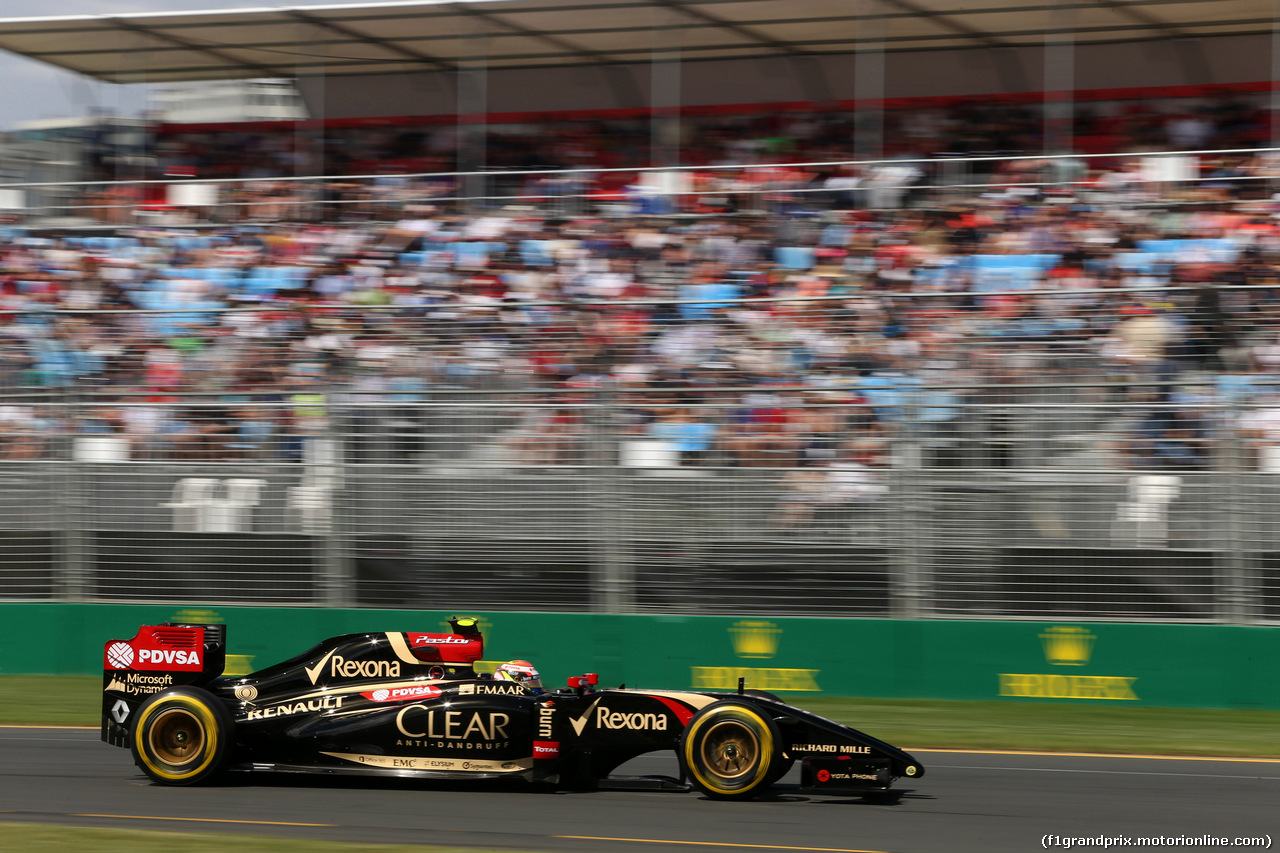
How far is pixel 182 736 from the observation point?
8.20 m

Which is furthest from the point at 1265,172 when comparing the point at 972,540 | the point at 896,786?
the point at 896,786

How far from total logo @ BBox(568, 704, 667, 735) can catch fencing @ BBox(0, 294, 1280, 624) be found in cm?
422

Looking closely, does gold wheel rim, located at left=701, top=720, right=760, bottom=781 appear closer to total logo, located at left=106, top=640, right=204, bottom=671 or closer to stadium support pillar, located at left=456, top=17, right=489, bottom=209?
total logo, located at left=106, top=640, right=204, bottom=671

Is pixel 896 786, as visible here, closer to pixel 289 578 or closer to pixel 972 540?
pixel 972 540

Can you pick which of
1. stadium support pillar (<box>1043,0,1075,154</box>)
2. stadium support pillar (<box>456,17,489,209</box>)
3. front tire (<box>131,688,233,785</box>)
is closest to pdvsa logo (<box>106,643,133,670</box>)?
front tire (<box>131,688,233,785</box>)

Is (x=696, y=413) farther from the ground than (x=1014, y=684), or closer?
farther from the ground

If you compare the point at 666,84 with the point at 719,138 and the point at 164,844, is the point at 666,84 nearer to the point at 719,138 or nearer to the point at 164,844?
the point at 719,138

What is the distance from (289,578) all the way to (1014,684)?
19.8 ft

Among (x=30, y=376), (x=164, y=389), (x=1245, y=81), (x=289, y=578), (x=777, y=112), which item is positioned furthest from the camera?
(x=777, y=112)

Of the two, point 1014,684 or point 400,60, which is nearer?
point 1014,684

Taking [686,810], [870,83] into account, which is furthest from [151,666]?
[870,83]

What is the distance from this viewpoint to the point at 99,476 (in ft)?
42.8

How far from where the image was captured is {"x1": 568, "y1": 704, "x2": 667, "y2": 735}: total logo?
7.80 meters

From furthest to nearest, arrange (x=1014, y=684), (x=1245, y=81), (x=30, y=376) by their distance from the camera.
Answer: (x=1245, y=81)
(x=30, y=376)
(x=1014, y=684)
